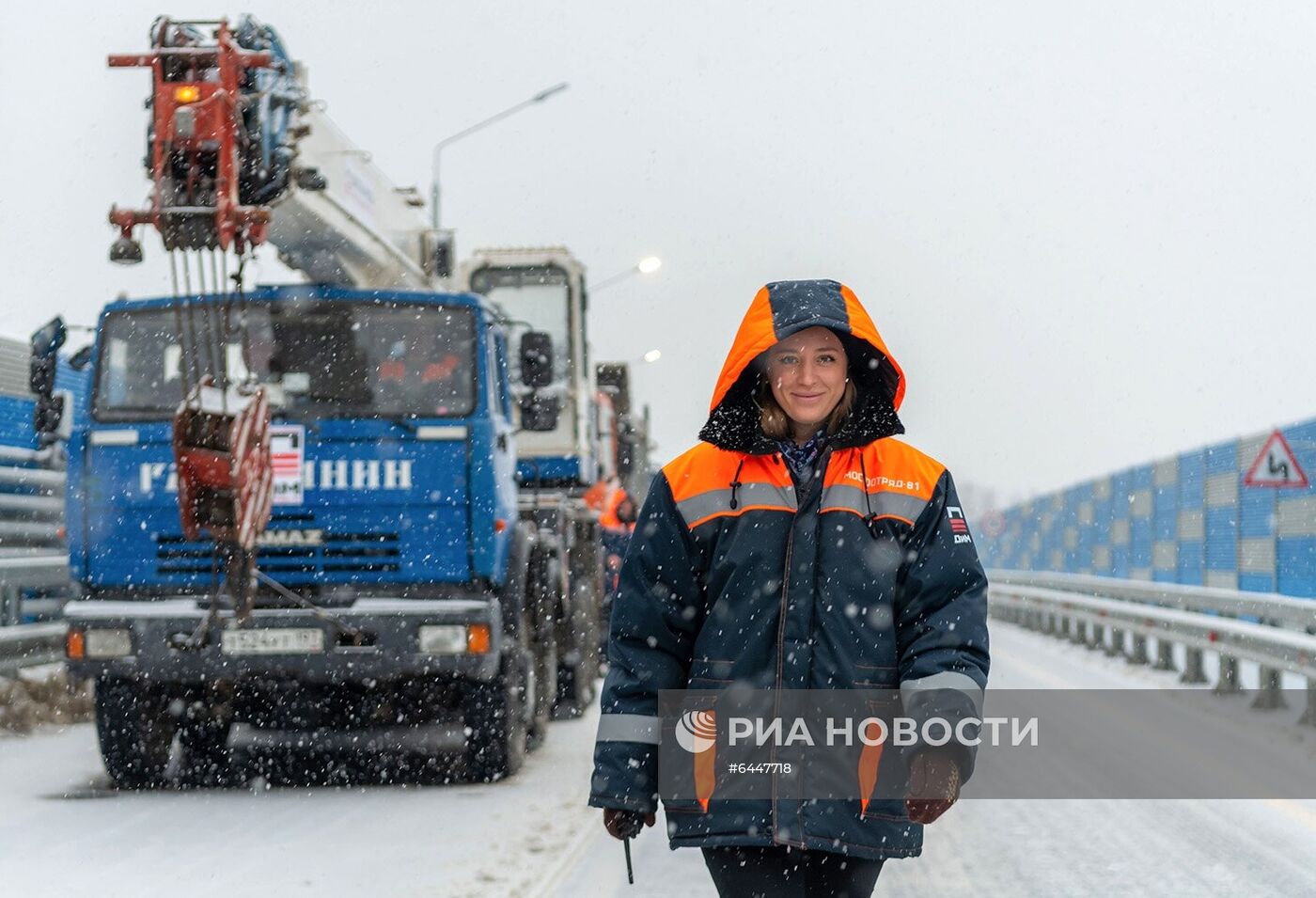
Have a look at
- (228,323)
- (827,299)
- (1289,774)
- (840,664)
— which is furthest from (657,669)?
(1289,774)

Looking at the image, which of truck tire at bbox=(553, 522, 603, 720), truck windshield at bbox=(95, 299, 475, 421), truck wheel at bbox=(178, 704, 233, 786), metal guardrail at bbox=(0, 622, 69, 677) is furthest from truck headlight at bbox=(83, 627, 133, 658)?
truck tire at bbox=(553, 522, 603, 720)

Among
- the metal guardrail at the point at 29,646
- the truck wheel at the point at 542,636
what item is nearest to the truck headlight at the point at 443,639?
the truck wheel at the point at 542,636

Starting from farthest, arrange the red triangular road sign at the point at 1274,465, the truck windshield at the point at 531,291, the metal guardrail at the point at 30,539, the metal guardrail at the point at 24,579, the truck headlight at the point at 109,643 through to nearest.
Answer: the truck windshield at the point at 531,291 < the red triangular road sign at the point at 1274,465 < the metal guardrail at the point at 30,539 < the metal guardrail at the point at 24,579 < the truck headlight at the point at 109,643

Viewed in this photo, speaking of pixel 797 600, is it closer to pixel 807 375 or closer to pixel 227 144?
pixel 807 375

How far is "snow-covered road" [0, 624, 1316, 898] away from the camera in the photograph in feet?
21.2

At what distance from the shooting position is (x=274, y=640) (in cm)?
864

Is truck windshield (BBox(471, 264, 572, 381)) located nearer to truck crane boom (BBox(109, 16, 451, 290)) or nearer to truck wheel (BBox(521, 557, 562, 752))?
truck wheel (BBox(521, 557, 562, 752))

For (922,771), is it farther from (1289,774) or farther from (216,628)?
(1289,774)

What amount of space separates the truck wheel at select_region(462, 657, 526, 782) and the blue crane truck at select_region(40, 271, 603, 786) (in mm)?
12

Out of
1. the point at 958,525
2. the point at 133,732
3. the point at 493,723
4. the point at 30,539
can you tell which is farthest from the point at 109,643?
the point at 958,525

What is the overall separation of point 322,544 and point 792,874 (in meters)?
5.83

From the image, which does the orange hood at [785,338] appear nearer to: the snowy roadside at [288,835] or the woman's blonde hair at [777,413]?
the woman's blonde hair at [777,413]

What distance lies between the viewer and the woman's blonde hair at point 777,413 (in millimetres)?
3580

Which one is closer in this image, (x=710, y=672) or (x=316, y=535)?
(x=710, y=672)
